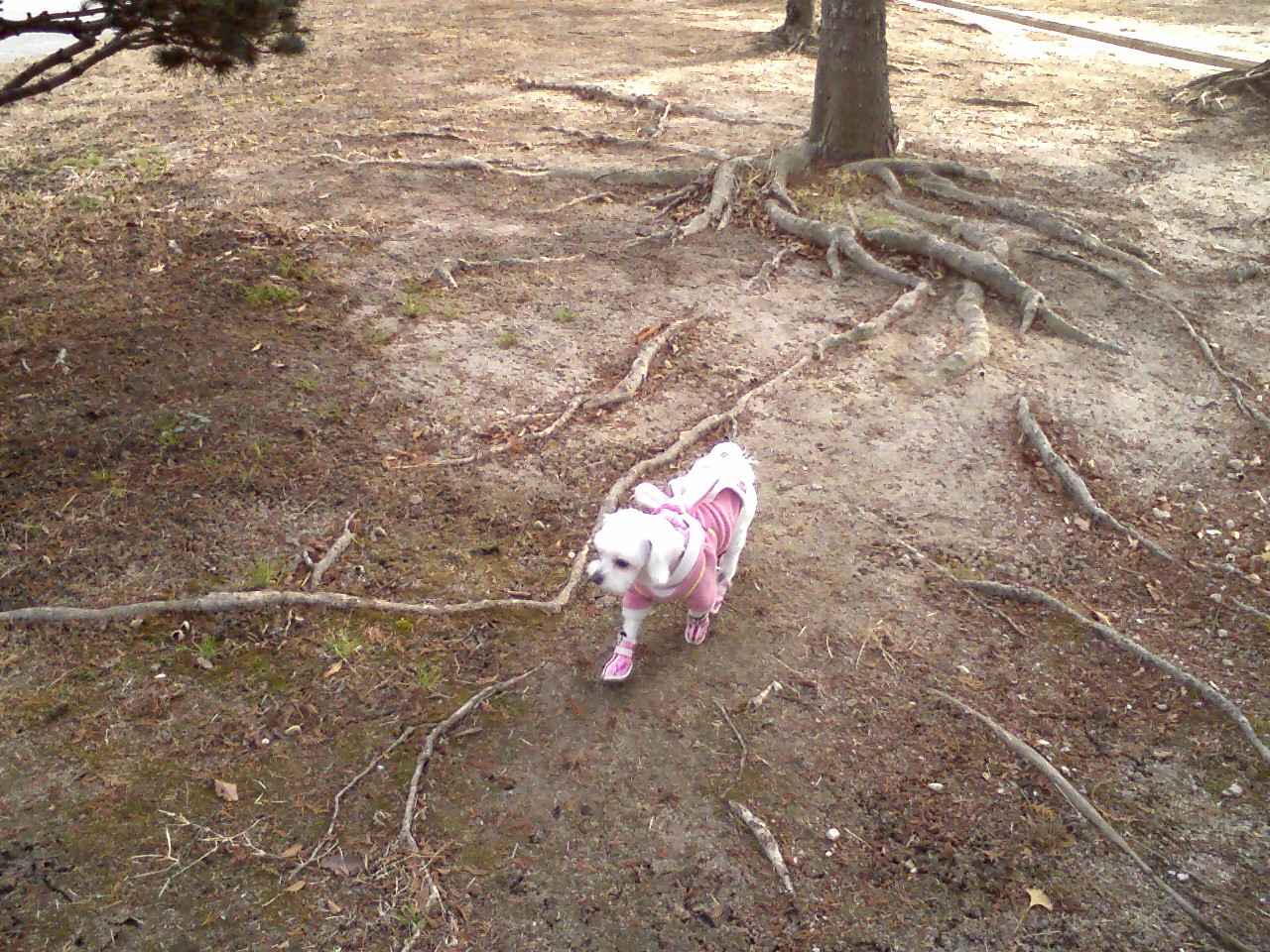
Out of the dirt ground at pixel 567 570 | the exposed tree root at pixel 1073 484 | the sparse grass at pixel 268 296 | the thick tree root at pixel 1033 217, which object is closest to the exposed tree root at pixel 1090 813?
the dirt ground at pixel 567 570

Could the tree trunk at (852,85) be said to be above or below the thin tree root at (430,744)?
above

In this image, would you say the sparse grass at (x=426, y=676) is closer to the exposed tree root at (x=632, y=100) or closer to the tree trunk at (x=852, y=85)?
the tree trunk at (x=852, y=85)

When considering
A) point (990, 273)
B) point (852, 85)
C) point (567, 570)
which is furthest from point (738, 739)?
point (852, 85)

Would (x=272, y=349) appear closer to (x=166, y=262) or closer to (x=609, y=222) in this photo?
(x=166, y=262)

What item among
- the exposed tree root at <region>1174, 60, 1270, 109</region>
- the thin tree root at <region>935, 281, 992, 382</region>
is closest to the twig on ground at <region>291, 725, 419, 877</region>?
the thin tree root at <region>935, 281, 992, 382</region>

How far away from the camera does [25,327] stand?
5.79m

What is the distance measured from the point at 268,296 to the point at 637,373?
260 centimetres

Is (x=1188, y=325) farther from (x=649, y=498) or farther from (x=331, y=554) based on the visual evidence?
(x=331, y=554)

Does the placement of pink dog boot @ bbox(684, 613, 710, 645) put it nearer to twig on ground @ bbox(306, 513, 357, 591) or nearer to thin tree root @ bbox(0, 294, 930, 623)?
thin tree root @ bbox(0, 294, 930, 623)

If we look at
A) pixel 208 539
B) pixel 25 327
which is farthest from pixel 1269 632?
pixel 25 327

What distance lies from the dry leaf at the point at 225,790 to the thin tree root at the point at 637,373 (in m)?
2.74

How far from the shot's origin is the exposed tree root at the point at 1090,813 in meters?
2.79

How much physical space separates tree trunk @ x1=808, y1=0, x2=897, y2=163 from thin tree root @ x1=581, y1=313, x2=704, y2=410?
3.12 m

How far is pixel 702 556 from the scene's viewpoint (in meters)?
3.32
